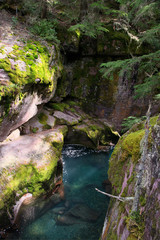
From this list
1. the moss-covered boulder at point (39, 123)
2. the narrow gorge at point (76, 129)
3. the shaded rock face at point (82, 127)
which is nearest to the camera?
the narrow gorge at point (76, 129)

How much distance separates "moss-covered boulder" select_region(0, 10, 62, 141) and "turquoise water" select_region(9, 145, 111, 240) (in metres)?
3.74

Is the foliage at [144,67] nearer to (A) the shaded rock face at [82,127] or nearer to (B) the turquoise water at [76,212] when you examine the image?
(A) the shaded rock face at [82,127]

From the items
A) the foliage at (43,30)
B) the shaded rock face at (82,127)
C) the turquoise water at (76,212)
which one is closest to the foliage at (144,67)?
the foliage at (43,30)

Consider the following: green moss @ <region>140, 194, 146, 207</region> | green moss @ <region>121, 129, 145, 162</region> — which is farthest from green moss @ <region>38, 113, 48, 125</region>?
green moss @ <region>140, 194, 146, 207</region>

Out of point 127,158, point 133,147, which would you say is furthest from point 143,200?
point 127,158

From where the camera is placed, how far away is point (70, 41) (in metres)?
12.1

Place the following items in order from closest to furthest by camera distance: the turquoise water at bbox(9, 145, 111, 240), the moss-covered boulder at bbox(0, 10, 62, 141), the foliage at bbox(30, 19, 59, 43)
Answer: the turquoise water at bbox(9, 145, 111, 240)
the moss-covered boulder at bbox(0, 10, 62, 141)
the foliage at bbox(30, 19, 59, 43)

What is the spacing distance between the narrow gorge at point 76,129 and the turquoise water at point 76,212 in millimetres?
39

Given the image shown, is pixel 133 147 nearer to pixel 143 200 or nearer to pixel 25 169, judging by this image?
pixel 143 200

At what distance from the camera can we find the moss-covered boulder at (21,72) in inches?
238

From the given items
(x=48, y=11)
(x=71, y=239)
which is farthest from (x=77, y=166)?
(x=48, y=11)

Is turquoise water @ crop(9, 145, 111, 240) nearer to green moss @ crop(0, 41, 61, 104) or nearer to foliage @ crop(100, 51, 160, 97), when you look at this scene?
green moss @ crop(0, 41, 61, 104)

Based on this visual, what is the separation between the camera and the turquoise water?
5738mm

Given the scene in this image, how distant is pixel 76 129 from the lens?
11.5 metres
